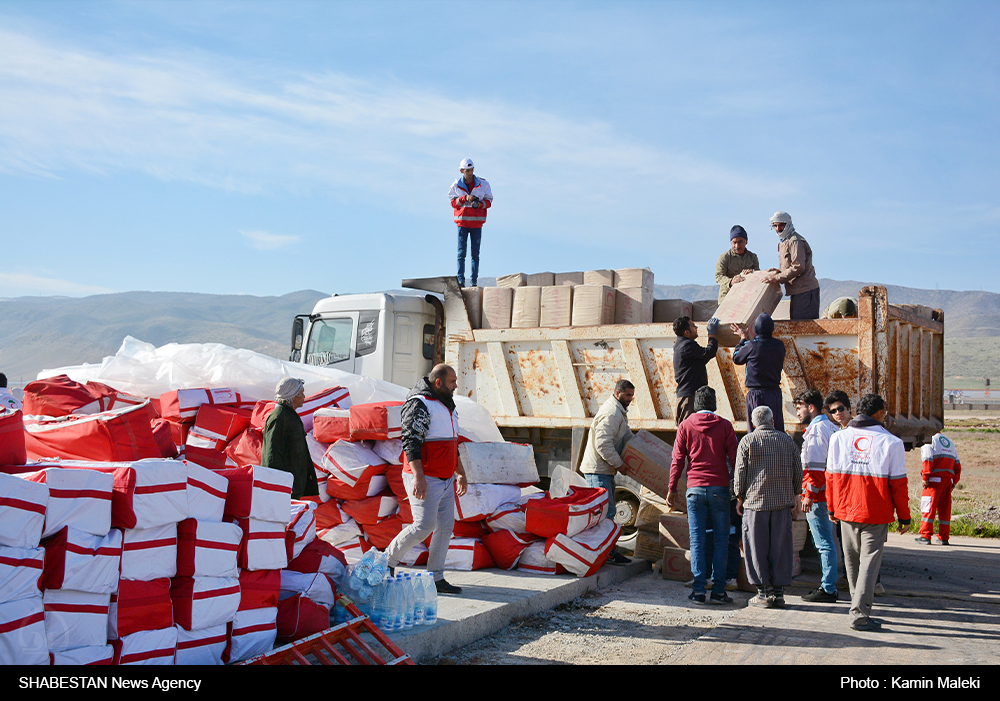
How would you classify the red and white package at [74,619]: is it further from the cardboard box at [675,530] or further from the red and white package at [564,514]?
the cardboard box at [675,530]

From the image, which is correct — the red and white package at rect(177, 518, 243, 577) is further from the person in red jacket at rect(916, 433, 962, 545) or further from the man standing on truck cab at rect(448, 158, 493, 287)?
the person in red jacket at rect(916, 433, 962, 545)

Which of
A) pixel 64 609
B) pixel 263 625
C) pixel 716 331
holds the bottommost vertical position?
pixel 263 625

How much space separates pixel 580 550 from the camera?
21.3 feet

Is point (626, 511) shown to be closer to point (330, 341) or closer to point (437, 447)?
point (437, 447)

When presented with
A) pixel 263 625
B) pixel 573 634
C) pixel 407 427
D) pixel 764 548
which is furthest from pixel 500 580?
pixel 263 625

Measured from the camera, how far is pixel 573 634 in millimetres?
5391

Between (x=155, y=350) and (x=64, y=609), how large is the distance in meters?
5.61

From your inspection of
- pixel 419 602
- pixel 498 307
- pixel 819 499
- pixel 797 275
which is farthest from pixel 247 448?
pixel 797 275

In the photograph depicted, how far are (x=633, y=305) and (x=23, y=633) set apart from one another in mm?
6351

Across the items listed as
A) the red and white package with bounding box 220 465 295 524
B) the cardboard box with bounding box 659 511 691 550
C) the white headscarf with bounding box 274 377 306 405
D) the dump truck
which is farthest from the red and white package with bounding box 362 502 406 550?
the red and white package with bounding box 220 465 295 524

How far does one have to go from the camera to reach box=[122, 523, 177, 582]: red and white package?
3.54 meters

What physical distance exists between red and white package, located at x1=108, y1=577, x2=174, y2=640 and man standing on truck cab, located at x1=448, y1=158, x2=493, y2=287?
23.6ft
